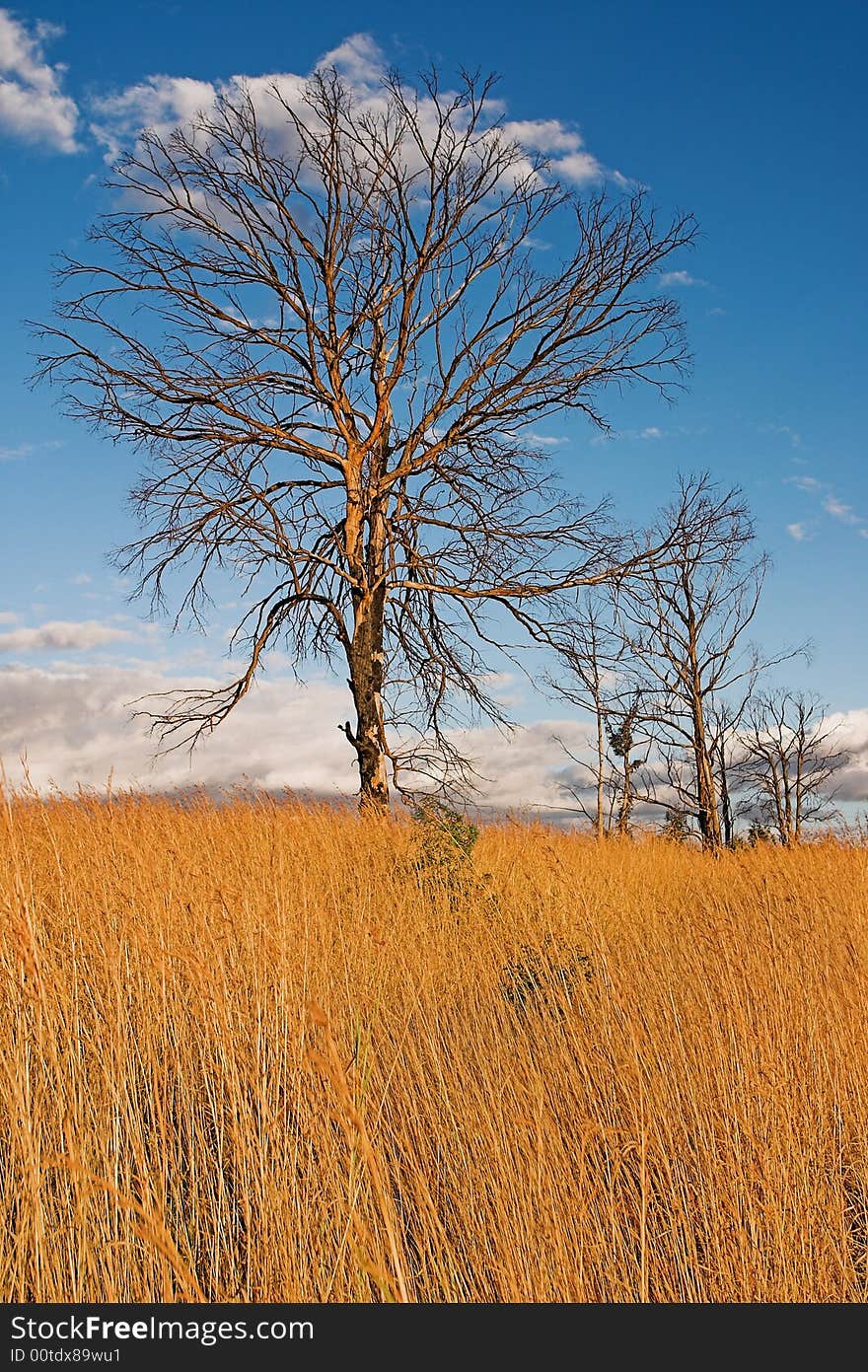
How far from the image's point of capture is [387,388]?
13.2 m

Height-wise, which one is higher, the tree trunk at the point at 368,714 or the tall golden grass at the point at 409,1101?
the tree trunk at the point at 368,714

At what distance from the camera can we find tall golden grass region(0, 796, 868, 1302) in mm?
2836

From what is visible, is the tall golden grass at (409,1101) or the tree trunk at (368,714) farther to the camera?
the tree trunk at (368,714)

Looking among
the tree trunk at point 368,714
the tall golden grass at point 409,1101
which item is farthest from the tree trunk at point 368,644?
the tall golden grass at point 409,1101

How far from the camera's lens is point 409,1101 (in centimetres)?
409

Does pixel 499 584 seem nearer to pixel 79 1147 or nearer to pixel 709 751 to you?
pixel 709 751

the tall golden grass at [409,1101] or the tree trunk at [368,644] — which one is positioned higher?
the tree trunk at [368,644]

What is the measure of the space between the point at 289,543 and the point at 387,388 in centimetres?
309

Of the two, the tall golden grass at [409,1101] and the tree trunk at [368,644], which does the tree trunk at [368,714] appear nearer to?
the tree trunk at [368,644]

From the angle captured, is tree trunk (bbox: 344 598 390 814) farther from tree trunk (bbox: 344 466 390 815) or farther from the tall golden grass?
the tall golden grass

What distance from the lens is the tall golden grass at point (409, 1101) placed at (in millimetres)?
2836

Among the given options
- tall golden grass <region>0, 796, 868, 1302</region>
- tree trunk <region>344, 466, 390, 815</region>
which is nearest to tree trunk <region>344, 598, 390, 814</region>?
tree trunk <region>344, 466, 390, 815</region>

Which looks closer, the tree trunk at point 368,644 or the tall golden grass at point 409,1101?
the tall golden grass at point 409,1101

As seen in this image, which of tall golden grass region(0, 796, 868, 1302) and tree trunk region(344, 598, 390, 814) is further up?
tree trunk region(344, 598, 390, 814)
